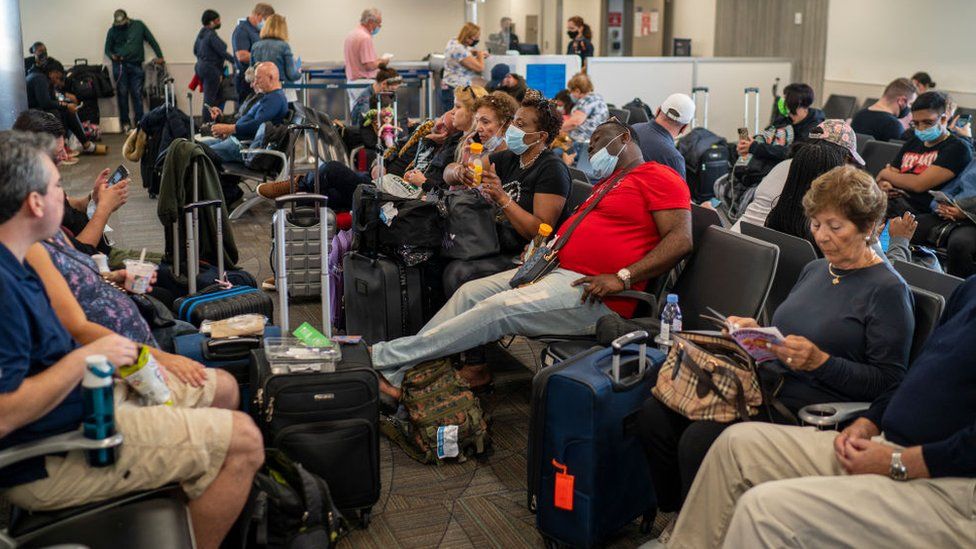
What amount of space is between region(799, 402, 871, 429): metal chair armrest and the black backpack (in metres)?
1.29

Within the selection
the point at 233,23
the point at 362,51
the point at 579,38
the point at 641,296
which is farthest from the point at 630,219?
the point at 233,23

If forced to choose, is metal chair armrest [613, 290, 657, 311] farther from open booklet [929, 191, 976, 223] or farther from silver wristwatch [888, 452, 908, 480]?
open booklet [929, 191, 976, 223]

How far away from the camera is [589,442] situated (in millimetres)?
2586

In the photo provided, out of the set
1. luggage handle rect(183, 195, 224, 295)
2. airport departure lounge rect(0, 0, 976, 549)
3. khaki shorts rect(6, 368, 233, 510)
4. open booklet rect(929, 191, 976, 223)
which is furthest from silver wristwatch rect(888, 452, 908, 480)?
open booklet rect(929, 191, 976, 223)

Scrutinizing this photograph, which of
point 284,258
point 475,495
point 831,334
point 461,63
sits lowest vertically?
point 475,495

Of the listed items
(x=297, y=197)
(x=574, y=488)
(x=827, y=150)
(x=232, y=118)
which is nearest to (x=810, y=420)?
(x=574, y=488)

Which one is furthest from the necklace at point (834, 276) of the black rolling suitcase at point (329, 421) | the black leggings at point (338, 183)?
the black leggings at point (338, 183)

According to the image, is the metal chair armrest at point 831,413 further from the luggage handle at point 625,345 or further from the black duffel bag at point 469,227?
the black duffel bag at point 469,227

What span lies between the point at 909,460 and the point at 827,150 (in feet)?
5.25

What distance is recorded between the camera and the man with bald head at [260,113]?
7.33 metres

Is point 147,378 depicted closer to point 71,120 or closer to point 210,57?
point 71,120

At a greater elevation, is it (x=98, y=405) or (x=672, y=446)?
(x=98, y=405)

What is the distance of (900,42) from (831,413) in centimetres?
947

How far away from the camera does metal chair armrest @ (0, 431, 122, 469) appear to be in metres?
1.99
